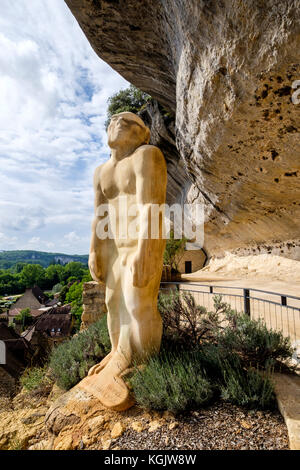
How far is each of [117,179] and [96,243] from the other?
78 cm

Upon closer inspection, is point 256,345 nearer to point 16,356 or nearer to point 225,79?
point 225,79

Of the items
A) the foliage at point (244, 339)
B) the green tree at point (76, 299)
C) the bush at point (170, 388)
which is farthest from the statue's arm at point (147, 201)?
the green tree at point (76, 299)

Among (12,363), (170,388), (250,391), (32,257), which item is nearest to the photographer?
(250,391)

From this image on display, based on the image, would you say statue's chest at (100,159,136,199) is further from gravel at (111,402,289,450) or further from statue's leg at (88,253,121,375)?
gravel at (111,402,289,450)

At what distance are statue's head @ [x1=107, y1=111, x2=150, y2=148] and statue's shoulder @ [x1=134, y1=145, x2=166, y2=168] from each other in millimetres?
268

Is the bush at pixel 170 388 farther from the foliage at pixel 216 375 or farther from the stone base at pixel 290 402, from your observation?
the stone base at pixel 290 402

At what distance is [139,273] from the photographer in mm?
2436

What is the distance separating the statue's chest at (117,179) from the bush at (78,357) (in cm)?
197

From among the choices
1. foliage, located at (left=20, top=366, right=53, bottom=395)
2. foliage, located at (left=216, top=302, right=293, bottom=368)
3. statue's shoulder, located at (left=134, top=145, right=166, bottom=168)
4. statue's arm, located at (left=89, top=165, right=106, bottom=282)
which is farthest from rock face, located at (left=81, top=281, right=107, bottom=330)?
statue's shoulder, located at (left=134, top=145, right=166, bottom=168)

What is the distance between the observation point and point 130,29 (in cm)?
607

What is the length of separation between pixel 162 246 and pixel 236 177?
5784 mm

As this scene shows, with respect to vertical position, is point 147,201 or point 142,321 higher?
point 147,201

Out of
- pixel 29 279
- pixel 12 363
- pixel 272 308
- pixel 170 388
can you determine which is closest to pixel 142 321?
pixel 170 388
